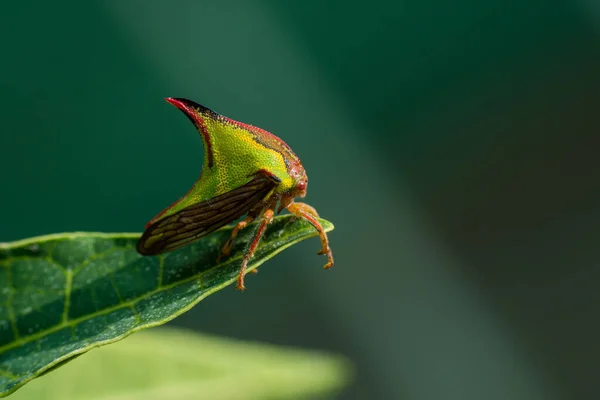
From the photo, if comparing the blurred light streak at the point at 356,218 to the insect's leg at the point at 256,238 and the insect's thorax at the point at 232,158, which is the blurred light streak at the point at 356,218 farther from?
the insect's leg at the point at 256,238

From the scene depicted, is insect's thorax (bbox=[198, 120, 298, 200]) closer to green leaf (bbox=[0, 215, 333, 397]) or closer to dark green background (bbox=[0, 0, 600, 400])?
green leaf (bbox=[0, 215, 333, 397])

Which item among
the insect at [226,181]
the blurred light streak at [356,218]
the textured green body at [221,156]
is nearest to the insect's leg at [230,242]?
the insect at [226,181]

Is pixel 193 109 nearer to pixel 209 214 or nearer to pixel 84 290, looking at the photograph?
pixel 209 214

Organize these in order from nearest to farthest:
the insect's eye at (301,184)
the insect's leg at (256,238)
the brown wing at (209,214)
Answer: the insect's leg at (256,238) → the brown wing at (209,214) → the insect's eye at (301,184)

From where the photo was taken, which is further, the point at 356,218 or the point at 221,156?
the point at 356,218

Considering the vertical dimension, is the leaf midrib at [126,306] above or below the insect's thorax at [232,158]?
below

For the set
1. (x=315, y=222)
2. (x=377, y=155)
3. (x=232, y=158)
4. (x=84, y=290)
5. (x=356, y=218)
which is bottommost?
(x=356, y=218)

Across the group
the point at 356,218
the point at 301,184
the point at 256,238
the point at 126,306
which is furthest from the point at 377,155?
the point at 126,306
